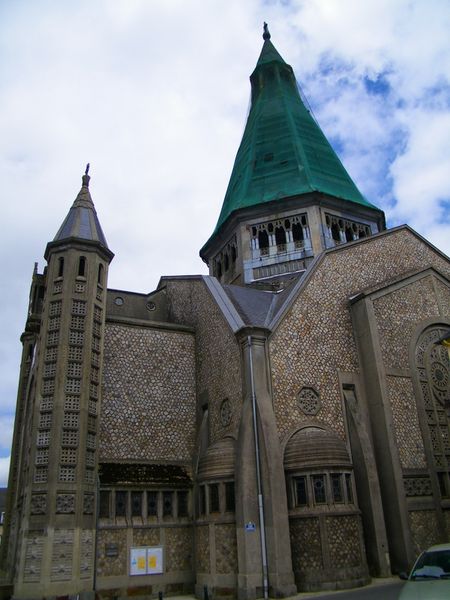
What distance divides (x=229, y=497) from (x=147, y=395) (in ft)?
18.5

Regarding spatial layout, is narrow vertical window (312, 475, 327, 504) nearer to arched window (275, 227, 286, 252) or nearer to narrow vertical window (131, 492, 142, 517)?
narrow vertical window (131, 492, 142, 517)

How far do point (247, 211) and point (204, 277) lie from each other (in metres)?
7.23

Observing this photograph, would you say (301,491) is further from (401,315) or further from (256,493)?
(401,315)

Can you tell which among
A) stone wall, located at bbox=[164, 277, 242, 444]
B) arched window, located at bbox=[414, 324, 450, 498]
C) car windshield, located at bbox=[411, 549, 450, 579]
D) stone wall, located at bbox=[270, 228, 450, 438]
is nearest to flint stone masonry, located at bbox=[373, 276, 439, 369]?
stone wall, located at bbox=[270, 228, 450, 438]

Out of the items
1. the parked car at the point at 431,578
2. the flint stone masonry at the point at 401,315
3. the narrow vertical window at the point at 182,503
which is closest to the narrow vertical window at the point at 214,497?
the narrow vertical window at the point at 182,503

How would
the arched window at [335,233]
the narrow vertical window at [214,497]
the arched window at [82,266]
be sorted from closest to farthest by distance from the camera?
the narrow vertical window at [214,497], the arched window at [82,266], the arched window at [335,233]

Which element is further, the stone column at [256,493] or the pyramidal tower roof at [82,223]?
the pyramidal tower roof at [82,223]

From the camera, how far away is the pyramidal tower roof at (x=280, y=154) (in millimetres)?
29375

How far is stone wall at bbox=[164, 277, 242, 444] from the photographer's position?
1802cm

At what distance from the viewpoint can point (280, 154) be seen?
31922mm

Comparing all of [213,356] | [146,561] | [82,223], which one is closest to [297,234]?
[213,356]

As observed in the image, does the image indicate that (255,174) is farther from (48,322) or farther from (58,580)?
(58,580)

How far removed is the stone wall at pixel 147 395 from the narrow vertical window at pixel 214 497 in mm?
3234

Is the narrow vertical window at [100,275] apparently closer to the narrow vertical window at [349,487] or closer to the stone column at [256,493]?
the stone column at [256,493]
